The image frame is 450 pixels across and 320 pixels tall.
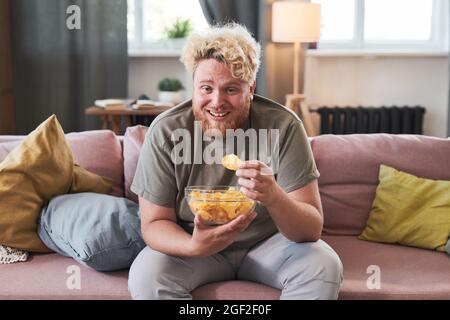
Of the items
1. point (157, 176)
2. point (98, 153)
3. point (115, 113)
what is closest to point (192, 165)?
point (157, 176)

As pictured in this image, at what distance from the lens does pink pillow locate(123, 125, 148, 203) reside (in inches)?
90.7

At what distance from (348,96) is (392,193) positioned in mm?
2510

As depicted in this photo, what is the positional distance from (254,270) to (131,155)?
2.24 ft

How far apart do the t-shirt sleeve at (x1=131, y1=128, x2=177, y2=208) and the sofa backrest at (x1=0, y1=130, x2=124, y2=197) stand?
43cm

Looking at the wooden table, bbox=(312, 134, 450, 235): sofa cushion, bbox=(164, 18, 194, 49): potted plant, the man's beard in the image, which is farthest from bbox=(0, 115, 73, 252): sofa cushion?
bbox=(164, 18, 194, 49): potted plant

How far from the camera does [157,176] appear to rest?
1862 millimetres

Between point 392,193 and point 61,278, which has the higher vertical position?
point 392,193

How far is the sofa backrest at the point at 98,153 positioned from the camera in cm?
232

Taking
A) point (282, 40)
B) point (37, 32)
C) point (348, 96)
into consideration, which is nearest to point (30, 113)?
point (37, 32)

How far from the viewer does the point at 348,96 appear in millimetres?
4691

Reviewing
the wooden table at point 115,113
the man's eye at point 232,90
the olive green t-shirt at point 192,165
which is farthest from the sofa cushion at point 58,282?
the wooden table at point 115,113
